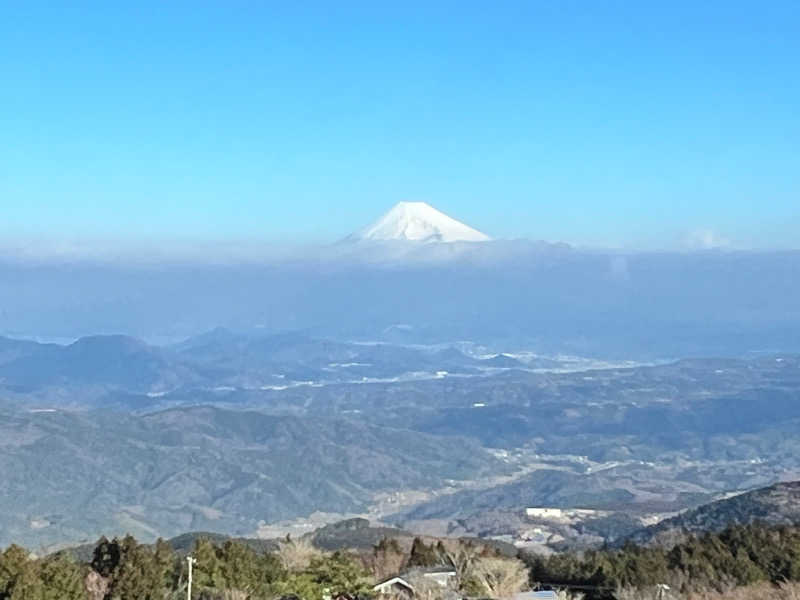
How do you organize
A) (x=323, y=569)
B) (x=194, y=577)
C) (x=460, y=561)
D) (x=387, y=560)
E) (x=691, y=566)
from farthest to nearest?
(x=387, y=560) → (x=460, y=561) → (x=691, y=566) → (x=323, y=569) → (x=194, y=577)

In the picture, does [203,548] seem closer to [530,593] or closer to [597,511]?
[530,593]

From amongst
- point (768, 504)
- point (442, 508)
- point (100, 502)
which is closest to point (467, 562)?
point (768, 504)

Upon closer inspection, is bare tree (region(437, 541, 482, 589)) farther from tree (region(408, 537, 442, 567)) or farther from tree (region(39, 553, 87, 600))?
tree (region(39, 553, 87, 600))

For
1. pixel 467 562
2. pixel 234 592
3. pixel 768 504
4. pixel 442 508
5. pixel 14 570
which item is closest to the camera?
pixel 14 570

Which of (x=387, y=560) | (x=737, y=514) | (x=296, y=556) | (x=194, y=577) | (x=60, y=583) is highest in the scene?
(x=60, y=583)

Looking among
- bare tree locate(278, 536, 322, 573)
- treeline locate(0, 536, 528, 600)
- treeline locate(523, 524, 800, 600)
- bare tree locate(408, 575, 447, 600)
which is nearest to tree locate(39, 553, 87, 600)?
treeline locate(0, 536, 528, 600)

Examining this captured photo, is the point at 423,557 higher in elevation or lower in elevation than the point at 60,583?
lower

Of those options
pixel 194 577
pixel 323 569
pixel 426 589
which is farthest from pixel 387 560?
pixel 194 577

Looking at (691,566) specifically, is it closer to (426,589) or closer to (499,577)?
(499,577)

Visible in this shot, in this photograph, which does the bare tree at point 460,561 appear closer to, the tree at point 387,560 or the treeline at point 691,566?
the tree at point 387,560
